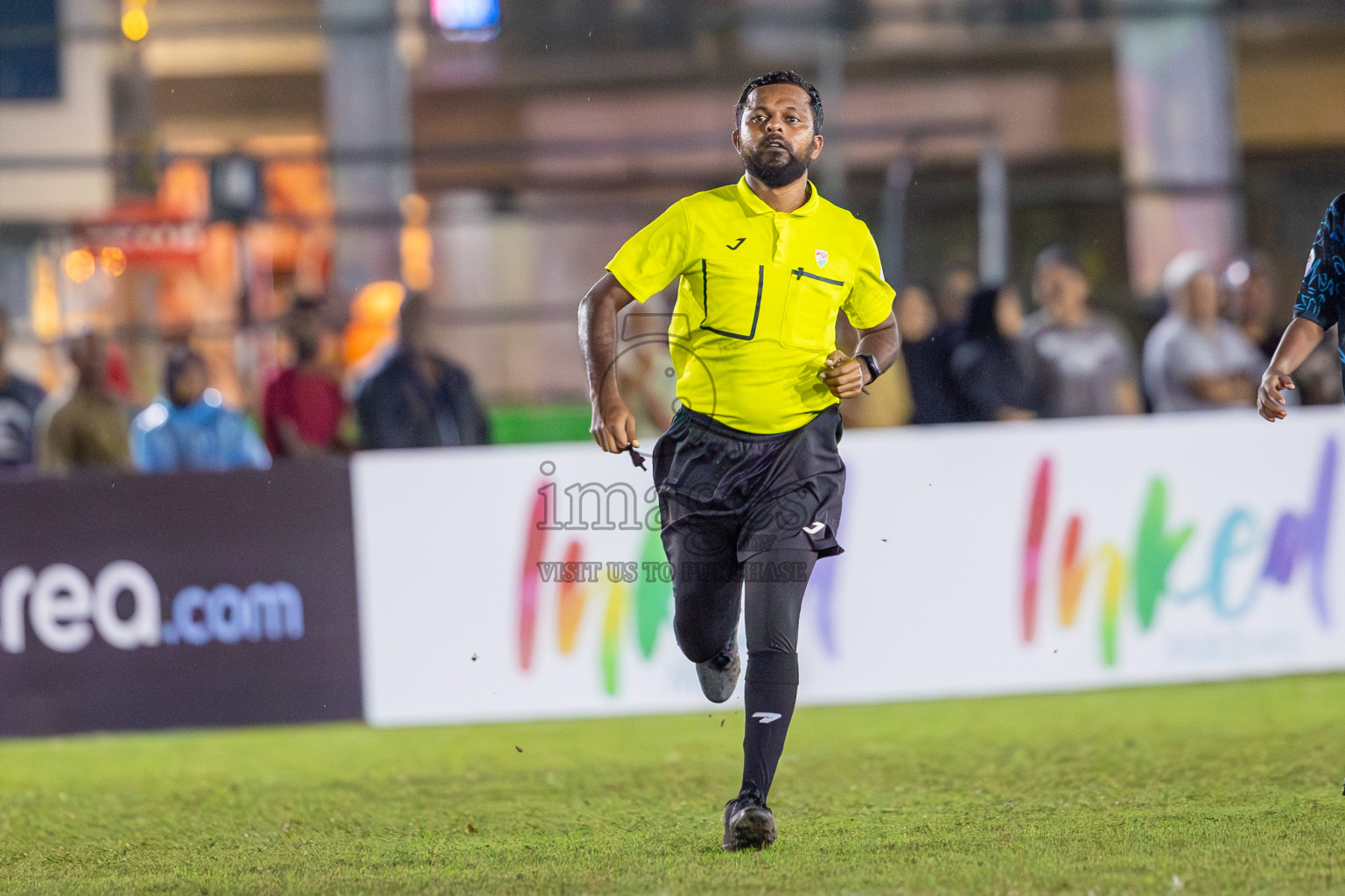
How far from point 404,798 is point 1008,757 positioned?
6.92 feet

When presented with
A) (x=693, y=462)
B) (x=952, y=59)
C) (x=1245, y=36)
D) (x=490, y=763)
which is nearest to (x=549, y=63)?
(x=952, y=59)

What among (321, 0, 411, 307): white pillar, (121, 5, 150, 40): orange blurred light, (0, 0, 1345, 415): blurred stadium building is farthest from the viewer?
(121, 5, 150, 40): orange blurred light

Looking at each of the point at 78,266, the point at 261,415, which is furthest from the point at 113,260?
the point at 261,415

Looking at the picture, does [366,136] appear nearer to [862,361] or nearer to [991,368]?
[991,368]

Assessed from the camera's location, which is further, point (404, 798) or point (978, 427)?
point (978, 427)

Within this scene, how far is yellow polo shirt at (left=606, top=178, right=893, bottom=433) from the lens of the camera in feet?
15.5

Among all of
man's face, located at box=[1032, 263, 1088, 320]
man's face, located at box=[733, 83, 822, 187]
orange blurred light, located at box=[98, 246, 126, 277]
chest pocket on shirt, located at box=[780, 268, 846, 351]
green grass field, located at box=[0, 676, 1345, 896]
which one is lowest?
green grass field, located at box=[0, 676, 1345, 896]

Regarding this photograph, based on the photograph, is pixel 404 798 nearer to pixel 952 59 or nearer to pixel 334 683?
pixel 334 683

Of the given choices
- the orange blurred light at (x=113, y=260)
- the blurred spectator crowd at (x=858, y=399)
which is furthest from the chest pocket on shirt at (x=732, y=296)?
the orange blurred light at (x=113, y=260)

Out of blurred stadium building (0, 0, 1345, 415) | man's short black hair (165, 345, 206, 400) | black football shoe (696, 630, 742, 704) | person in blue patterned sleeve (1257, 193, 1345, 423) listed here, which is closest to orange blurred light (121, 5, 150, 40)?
blurred stadium building (0, 0, 1345, 415)

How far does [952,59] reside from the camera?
14883mm

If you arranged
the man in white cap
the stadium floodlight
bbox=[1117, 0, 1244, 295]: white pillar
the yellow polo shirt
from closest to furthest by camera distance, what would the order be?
the yellow polo shirt, the man in white cap, bbox=[1117, 0, 1244, 295]: white pillar, the stadium floodlight

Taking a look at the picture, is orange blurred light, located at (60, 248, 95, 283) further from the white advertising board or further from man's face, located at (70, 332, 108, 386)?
the white advertising board

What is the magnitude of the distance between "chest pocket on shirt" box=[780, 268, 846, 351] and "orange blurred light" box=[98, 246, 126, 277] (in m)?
7.68
